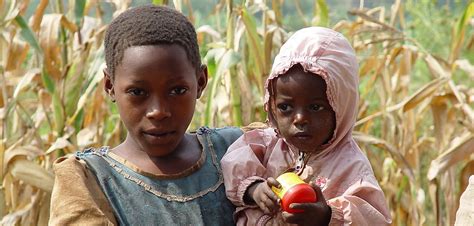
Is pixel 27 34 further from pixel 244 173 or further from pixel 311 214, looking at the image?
pixel 311 214

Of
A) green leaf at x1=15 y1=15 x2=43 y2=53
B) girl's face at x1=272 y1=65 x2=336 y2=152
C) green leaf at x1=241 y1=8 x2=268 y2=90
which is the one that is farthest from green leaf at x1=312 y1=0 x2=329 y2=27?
girl's face at x1=272 y1=65 x2=336 y2=152

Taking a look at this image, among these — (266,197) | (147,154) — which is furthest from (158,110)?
(266,197)

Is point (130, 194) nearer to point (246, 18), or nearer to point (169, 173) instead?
point (169, 173)

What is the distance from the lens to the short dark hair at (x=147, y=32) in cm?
194

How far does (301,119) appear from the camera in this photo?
1918 millimetres

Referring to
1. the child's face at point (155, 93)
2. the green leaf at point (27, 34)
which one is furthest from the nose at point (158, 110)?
the green leaf at point (27, 34)

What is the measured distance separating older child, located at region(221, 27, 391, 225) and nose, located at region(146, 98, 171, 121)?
8.7 inches

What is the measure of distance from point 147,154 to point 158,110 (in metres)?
0.15

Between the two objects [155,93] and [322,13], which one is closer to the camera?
[155,93]

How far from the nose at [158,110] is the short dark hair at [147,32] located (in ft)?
0.41

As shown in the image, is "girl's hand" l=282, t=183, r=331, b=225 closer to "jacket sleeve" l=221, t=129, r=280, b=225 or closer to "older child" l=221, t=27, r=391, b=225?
"older child" l=221, t=27, r=391, b=225

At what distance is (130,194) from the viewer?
6.38 ft

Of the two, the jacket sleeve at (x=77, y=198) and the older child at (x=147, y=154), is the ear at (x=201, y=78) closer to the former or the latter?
the older child at (x=147, y=154)

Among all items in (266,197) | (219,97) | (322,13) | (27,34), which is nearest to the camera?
(266,197)
